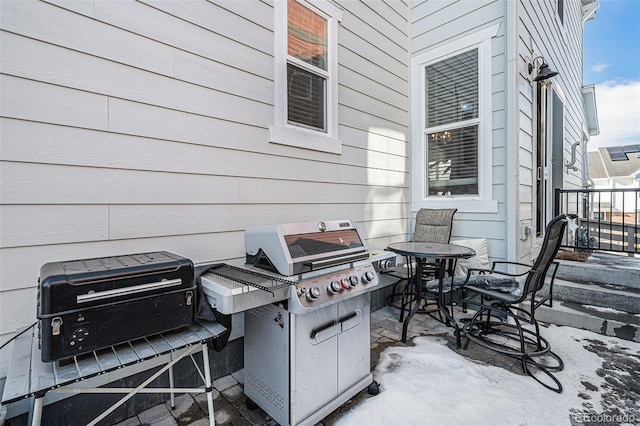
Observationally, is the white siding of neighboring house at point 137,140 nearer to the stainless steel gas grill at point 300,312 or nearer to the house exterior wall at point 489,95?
the stainless steel gas grill at point 300,312

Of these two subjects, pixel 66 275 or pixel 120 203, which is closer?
pixel 66 275

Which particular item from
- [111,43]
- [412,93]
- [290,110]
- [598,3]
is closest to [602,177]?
[598,3]

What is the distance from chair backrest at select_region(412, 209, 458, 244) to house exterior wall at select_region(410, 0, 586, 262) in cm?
24

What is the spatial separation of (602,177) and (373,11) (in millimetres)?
18712

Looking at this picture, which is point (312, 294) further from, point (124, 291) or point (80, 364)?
point (80, 364)

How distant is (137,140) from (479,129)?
3.60 meters

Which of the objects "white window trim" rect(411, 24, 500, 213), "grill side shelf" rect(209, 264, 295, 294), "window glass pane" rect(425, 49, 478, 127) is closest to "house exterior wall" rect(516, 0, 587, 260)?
"white window trim" rect(411, 24, 500, 213)

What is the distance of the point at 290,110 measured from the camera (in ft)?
9.14

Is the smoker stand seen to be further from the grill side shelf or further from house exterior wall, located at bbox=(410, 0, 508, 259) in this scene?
house exterior wall, located at bbox=(410, 0, 508, 259)

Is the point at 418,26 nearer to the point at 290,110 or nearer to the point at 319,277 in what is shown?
the point at 290,110

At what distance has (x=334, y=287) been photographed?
69.2 inches

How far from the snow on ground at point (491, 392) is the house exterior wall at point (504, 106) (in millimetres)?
1229

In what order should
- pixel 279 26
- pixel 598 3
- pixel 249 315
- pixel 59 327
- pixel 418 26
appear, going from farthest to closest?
pixel 598 3 < pixel 418 26 < pixel 279 26 < pixel 249 315 < pixel 59 327

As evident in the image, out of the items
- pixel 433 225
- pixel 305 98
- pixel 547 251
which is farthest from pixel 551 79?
pixel 305 98
